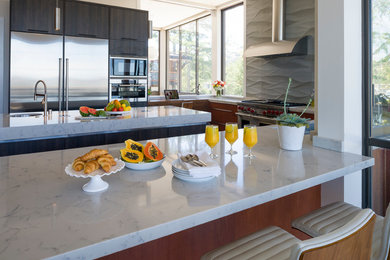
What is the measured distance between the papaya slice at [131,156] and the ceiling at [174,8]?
5.26m

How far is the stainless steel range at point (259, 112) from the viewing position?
13.6 feet

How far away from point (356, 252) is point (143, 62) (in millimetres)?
Result: 4901

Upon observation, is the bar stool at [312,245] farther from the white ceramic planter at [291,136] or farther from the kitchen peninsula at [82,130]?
the kitchen peninsula at [82,130]

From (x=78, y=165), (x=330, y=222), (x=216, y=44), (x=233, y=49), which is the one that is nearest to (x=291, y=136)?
(x=330, y=222)

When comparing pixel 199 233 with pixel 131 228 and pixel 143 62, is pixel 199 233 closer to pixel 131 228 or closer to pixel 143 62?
pixel 131 228

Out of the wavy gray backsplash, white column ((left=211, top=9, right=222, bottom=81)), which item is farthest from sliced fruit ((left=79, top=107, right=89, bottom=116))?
white column ((left=211, top=9, right=222, bottom=81))

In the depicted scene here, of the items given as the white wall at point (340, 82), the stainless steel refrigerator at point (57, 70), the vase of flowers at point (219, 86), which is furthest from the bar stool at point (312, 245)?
the vase of flowers at point (219, 86)

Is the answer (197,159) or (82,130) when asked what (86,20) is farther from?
(197,159)

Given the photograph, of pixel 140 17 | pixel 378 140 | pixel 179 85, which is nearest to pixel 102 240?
pixel 378 140

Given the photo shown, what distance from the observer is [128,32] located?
5.08m

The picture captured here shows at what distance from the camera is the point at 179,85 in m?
8.41

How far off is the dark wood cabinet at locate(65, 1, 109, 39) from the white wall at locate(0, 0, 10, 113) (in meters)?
1.01

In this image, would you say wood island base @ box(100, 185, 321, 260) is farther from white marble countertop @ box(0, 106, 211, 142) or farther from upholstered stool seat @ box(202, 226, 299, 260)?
white marble countertop @ box(0, 106, 211, 142)

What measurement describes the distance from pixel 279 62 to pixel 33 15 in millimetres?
3807
